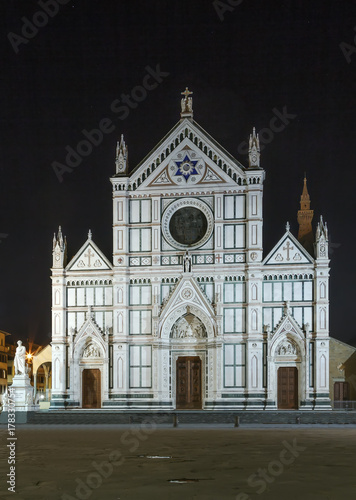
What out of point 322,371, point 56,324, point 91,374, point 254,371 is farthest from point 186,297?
point 322,371

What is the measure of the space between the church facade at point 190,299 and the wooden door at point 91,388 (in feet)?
0.22

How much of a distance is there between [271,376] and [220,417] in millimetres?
8311

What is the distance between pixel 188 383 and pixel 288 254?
10644mm

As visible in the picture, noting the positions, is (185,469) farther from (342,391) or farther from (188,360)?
(342,391)

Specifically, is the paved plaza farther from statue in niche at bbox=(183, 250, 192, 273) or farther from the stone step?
statue in niche at bbox=(183, 250, 192, 273)

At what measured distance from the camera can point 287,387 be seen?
47.9m

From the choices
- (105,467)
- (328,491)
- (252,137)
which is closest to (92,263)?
(252,137)

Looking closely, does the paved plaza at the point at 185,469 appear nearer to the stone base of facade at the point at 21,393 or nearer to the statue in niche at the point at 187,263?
the stone base of facade at the point at 21,393

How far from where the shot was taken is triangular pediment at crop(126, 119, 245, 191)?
49312 mm

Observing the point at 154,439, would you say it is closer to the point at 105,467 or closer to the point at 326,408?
the point at 105,467

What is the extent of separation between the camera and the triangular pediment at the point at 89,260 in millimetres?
50375

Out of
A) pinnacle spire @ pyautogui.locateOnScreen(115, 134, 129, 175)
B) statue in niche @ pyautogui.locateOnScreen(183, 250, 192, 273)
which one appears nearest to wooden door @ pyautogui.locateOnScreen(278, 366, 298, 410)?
statue in niche @ pyautogui.locateOnScreen(183, 250, 192, 273)

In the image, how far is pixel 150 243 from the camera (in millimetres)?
49781

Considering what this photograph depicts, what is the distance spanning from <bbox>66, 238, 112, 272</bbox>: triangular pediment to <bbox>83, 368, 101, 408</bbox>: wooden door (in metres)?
6.79
